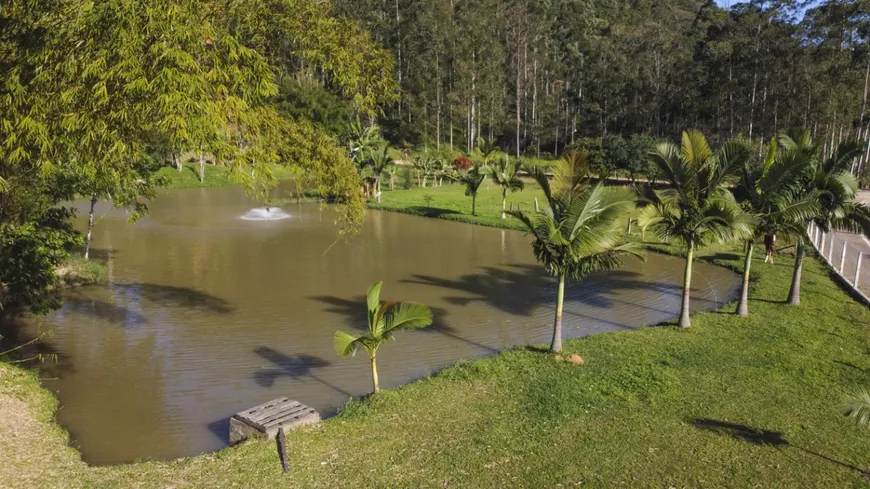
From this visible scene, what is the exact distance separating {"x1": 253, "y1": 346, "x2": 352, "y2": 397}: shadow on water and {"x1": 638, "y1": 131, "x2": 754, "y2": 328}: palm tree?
20.8ft

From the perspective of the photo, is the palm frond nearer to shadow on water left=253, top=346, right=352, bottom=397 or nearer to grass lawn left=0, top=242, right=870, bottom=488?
grass lawn left=0, top=242, right=870, bottom=488

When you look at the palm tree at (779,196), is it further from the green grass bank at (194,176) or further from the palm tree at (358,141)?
the green grass bank at (194,176)

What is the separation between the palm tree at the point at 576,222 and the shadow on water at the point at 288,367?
159 inches

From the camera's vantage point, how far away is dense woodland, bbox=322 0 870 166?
38.8 metres

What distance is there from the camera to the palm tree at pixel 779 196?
12.3 meters

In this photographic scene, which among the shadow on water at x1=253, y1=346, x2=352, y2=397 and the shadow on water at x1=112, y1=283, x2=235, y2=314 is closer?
the shadow on water at x1=253, y1=346, x2=352, y2=397

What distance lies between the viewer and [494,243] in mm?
23625

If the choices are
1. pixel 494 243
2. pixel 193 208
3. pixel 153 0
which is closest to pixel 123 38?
pixel 153 0

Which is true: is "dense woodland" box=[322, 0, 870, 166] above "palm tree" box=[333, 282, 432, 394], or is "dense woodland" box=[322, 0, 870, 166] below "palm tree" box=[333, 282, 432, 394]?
above

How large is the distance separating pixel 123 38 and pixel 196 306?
359 inches

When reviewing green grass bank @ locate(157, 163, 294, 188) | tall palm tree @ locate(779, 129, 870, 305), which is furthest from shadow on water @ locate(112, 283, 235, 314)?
green grass bank @ locate(157, 163, 294, 188)

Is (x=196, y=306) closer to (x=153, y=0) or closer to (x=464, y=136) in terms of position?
(x=153, y=0)

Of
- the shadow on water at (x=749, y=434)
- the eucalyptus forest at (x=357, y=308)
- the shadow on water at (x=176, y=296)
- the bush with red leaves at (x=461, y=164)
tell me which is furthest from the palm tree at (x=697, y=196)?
the bush with red leaves at (x=461, y=164)

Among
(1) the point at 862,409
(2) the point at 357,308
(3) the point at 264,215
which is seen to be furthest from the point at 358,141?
(1) the point at 862,409
